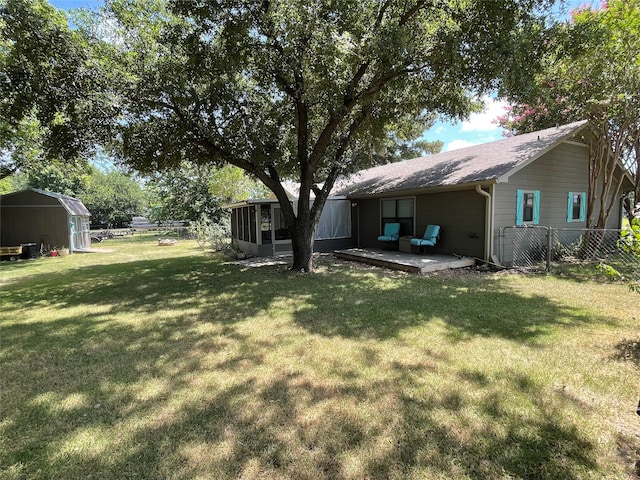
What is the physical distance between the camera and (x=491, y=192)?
8516 millimetres

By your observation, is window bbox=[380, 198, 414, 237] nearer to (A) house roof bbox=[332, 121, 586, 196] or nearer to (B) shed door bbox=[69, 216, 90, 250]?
(A) house roof bbox=[332, 121, 586, 196]

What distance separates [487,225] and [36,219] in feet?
61.4

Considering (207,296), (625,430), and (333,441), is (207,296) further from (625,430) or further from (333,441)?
(625,430)

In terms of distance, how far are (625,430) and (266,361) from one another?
297 centimetres

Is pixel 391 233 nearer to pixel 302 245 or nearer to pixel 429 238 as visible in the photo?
pixel 429 238

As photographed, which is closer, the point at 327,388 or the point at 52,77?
the point at 327,388

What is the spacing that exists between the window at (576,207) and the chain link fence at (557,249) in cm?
54

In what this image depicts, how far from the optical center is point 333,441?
2.33 meters

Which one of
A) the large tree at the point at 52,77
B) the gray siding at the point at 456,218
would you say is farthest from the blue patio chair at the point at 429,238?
the large tree at the point at 52,77

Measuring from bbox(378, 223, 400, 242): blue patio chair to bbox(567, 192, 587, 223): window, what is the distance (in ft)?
17.2

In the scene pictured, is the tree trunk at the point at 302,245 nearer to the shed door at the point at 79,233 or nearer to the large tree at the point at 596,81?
the large tree at the point at 596,81

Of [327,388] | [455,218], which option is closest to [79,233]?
[455,218]

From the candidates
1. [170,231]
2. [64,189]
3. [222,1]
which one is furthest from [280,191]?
[64,189]

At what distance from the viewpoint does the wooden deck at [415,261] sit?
8562mm
